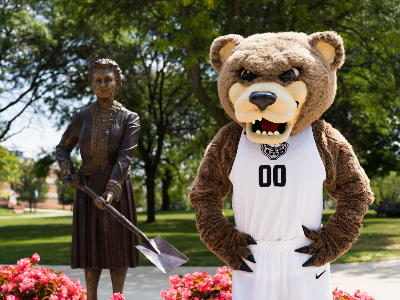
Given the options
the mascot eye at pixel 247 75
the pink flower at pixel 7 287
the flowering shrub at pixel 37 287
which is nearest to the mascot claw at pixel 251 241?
the mascot eye at pixel 247 75

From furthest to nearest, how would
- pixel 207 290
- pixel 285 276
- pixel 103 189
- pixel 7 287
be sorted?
pixel 7 287 → pixel 207 290 → pixel 103 189 → pixel 285 276

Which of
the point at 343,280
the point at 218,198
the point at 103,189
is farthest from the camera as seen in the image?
the point at 343,280

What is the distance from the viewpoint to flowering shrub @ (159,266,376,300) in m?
3.73

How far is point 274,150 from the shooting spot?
2.70m

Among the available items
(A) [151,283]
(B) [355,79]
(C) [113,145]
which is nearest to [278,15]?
(B) [355,79]

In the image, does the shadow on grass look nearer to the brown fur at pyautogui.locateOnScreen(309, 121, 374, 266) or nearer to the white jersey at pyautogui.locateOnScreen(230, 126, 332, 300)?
the white jersey at pyautogui.locateOnScreen(230, 126, 332, 300)

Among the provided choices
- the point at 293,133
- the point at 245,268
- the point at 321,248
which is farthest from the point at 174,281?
the point at 293,133

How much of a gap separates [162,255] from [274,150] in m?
1.19

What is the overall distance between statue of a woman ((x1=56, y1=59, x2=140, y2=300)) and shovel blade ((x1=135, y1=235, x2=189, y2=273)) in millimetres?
384

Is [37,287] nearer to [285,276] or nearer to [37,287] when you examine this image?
[37,287]

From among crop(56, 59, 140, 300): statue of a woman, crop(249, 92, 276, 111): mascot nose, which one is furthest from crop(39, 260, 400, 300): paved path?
crop(249, 92, 276, 111): mascot nose

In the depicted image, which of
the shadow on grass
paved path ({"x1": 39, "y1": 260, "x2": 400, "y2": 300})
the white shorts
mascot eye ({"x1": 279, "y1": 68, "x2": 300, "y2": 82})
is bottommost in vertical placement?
the shadow on grass

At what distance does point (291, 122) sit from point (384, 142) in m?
17.3

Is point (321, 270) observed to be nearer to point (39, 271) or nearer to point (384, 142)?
point (39, 271)
